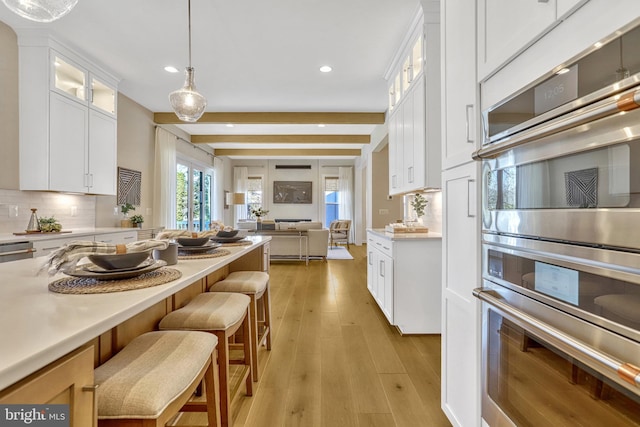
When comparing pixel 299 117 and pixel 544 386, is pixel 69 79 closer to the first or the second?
pixel 299 117

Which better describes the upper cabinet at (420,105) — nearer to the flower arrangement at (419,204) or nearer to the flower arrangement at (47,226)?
the flower arrangement at (419,204)

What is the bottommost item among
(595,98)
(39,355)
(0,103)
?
(39,355)

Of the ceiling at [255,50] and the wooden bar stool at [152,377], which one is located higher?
the ceiling at [255,50]

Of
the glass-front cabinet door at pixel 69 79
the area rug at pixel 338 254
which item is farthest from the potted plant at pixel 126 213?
the area rug at pixel 338 254

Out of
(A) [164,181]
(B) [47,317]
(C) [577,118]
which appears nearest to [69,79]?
(A) [164,181]

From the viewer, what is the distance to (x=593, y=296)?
0.75 meters

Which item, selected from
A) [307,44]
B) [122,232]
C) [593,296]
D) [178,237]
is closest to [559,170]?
[593,296]

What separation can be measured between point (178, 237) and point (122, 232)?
9.41ft

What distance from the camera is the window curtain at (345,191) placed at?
1070 centimetres

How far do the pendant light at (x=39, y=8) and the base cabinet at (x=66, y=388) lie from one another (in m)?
1.58

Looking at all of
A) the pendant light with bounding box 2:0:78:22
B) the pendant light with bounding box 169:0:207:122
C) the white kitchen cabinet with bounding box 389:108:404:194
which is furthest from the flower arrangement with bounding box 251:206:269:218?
the pendant light with bounding box 2:0:78:22

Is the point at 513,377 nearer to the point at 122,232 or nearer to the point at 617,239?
the point at 617,239

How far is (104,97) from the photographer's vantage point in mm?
4312

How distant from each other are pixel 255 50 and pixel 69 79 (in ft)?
7.52
